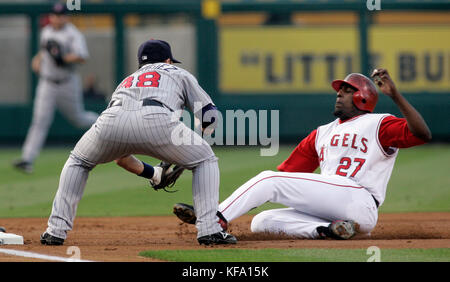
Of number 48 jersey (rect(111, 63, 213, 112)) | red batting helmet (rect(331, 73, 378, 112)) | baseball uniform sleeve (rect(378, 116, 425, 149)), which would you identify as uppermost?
number 48 jersey (rect(111, 63, 213, 112))

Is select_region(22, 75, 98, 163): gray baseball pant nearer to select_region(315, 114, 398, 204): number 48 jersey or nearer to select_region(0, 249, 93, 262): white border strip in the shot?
select_region(0, 249, 93, 262): white border strip

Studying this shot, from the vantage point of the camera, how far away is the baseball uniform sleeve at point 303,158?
6004mm

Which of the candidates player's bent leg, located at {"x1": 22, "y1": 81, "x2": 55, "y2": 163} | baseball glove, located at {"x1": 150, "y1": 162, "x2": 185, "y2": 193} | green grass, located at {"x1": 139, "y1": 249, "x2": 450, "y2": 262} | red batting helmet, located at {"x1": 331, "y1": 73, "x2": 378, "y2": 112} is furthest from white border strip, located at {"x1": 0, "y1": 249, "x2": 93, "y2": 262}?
player's bent leg, located at {"x1": 22, "y1": 81, "x2": 55, "y2": 163}

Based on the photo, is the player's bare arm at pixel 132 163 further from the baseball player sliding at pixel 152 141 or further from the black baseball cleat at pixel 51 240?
the black baseball cleat at pixel 51 240

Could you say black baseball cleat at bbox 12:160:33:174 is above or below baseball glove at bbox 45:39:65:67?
below

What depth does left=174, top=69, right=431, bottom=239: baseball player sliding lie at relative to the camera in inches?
215

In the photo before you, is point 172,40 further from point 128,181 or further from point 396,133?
point 396,133

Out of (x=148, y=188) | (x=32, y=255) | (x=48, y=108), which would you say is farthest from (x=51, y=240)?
(x=48, y=108)

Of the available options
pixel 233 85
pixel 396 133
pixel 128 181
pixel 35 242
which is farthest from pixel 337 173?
pixel 233 85

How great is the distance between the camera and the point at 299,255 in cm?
488

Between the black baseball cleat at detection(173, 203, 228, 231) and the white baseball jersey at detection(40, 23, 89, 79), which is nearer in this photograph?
the black baseball cleat at detection(173, 203, 228, 231)

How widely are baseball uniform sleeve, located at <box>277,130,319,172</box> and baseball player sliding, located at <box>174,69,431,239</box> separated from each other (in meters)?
0.09

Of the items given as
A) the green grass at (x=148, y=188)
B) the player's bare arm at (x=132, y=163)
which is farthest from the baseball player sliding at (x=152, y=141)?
the green grass at (x=148, y=188)

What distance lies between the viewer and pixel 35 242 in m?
5.64
